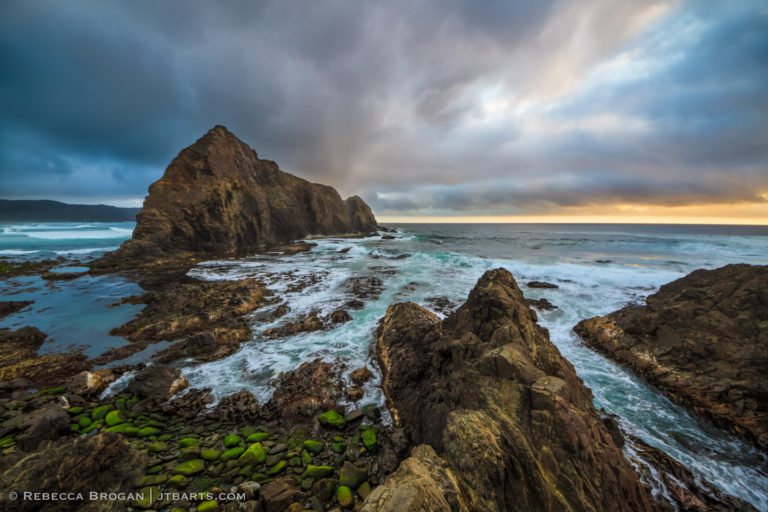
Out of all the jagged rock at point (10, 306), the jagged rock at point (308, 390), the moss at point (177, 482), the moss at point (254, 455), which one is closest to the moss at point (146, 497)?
the moss at point (177, 482)

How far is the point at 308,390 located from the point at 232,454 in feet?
7.44

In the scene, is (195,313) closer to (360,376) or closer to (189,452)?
(189,452)

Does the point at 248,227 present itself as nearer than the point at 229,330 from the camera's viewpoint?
No

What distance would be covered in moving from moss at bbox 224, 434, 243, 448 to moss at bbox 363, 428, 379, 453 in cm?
240

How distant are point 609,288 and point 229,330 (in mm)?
22171

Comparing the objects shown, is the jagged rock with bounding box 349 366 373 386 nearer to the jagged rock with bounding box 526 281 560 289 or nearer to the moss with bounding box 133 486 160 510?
the moss with bounding box 133 486 160 510

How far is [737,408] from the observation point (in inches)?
232

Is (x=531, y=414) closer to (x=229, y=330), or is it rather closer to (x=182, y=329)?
(x=229, y=330)

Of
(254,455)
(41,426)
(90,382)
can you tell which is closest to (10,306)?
(90,382)

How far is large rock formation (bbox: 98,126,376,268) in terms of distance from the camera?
97.2 feet

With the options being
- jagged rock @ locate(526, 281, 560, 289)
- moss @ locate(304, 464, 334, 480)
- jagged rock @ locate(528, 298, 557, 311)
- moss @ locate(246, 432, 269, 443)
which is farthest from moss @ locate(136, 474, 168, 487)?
jagged rock @ locate(526, 281, 560, 289)

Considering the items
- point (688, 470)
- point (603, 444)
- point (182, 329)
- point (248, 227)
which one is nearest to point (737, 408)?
point (688, 470)

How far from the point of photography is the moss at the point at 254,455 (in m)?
4.67

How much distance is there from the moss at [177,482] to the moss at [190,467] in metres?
0.11
